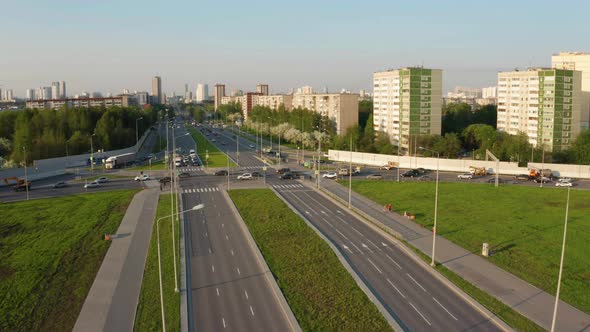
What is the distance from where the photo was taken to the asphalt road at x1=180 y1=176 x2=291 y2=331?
72.2 feet

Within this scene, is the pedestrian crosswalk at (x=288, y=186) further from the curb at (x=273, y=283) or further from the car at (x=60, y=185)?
the car at (x=60, y=185)

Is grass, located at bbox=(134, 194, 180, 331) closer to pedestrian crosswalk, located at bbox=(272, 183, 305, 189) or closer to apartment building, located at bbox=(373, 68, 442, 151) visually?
pedestrian crosswalk, located at bbox=(272, 183, 305, 189)

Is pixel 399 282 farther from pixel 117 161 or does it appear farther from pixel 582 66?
pixel 582 66

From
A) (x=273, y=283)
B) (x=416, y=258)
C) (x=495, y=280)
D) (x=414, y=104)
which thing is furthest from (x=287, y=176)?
(x=495, y=280)

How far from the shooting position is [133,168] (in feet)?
241

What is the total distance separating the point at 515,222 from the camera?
38.8m

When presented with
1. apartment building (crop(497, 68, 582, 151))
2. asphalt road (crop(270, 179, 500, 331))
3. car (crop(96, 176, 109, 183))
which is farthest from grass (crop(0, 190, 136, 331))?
apartment building (crop(497, 68, 582, 151))

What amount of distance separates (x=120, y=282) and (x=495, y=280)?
20.7m

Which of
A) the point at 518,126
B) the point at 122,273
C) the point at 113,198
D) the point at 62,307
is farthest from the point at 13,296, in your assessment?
the point at 518,126

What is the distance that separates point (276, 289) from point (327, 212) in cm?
1833

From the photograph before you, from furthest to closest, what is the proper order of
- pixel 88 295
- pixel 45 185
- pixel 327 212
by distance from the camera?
pixel 45 185, pixel 327 212, pixel 88 295

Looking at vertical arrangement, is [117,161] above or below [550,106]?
below

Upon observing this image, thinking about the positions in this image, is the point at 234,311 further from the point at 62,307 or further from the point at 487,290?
the point at 487,290

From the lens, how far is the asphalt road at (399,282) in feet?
72.0
